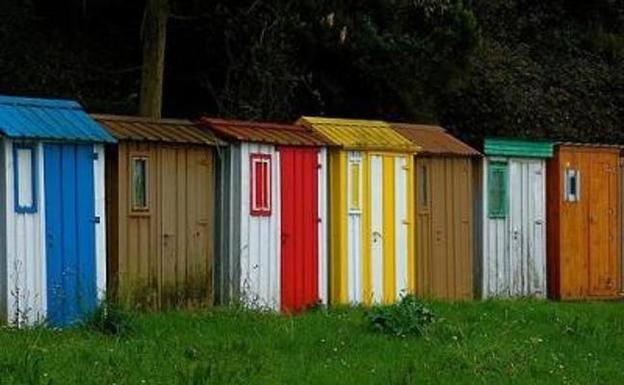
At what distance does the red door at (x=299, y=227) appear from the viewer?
53.7 ft

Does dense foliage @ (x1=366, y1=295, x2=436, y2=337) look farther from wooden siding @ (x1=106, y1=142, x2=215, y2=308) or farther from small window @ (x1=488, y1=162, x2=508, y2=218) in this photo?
small window @ (x1=488, y1=162, x2=508, y2=218)

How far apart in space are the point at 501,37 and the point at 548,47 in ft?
5.01

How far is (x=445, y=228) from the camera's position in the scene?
18.8 m

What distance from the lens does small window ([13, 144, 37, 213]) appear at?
517 inches

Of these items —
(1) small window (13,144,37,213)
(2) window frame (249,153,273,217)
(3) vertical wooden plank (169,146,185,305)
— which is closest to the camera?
(1) small window (13,144,37,213)

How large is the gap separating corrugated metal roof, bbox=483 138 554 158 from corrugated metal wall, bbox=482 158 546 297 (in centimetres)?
12

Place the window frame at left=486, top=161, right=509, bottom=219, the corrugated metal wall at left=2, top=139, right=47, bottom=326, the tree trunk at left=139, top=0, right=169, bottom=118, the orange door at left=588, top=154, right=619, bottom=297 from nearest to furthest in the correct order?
the corrugated metal wall at left=2, top=139, right=47, bottom=326, the window frame at left=486, top=161, right=509, bottom=219, the tree trunk at left=139, top=0, right=169, bottom=118, the orange door at left=588, top=154, right=619, bottom=297

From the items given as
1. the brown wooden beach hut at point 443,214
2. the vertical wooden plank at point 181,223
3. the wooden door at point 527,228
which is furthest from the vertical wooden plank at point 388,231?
the vertical wooden plank at point 181,223

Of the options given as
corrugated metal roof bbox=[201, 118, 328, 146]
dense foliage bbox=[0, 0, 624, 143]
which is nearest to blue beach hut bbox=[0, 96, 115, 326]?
corrugated metal roof bbox=[201, 118, 328, 146]

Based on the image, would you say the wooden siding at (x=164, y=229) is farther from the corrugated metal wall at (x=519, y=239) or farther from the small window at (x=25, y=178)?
the corrugated metal wall at (x=519, y=239)

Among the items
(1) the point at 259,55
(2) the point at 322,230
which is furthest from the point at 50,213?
(1) the point at 259,55

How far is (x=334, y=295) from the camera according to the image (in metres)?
17.0

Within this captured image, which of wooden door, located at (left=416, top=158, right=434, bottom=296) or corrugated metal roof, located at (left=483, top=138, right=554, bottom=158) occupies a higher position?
corrugated metal roof, located at (left=483, top=138, right=554, bottom=158)

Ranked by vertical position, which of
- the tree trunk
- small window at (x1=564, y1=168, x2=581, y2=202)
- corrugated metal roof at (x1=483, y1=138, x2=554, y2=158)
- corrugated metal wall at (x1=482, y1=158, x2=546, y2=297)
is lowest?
corrugated metal wall at (x1=482, y1=158, x2=546, y2=297)
